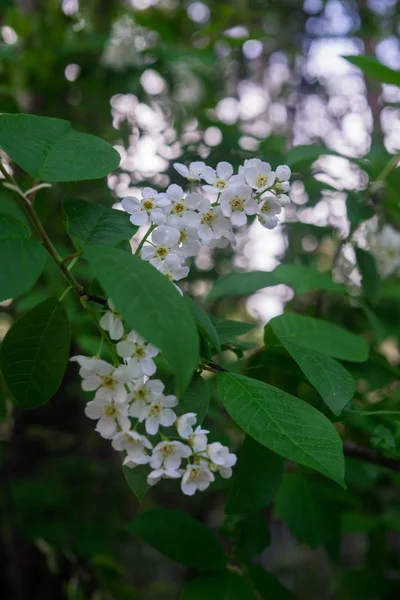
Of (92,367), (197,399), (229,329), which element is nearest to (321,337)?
(229,329)

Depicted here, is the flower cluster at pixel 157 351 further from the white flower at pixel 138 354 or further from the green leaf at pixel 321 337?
the green leaf at pixel 321 337

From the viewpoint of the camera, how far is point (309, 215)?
1.60m

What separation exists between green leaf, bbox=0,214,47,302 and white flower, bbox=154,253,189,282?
160 mm

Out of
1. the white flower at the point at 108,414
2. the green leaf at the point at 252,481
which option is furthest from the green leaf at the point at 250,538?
the white flower at the point at 108,414

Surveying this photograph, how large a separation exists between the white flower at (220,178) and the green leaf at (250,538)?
1.82 ft

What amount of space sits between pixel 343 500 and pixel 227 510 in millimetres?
554

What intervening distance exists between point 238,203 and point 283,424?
0.27m

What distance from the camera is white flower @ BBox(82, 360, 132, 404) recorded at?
609 mm

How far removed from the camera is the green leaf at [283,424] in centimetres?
58

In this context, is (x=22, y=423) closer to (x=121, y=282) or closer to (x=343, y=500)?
(x=343, y=500)

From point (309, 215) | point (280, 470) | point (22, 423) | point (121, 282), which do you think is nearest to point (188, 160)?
point (309, 215)

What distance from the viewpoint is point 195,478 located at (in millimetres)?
660

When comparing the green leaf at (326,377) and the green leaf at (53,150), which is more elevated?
the green leaf at (53,150)

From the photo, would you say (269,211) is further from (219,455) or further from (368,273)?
(368,273)
